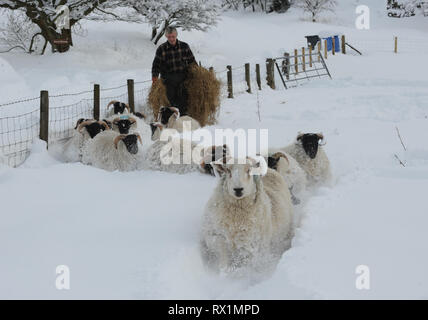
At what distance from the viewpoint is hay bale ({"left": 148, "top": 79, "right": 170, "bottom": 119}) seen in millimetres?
9844

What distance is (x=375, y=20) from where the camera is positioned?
4012 cm

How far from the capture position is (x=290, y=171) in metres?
6.10

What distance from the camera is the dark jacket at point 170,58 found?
9578mm

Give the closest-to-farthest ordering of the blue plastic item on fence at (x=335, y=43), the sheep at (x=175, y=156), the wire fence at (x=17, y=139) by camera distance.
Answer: the sheep at (x=175, y=156) → the wire fence at (x=17, y=139) → the blue plastic item on fence at (x=335, y=43)

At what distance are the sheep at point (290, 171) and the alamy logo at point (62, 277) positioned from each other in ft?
8.93

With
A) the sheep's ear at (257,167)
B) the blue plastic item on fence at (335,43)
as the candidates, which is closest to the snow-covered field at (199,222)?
the sheep's ear at (257,167)

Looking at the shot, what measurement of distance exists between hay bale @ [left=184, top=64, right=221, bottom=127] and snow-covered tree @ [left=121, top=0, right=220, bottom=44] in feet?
30.2

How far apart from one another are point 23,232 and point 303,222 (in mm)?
2604

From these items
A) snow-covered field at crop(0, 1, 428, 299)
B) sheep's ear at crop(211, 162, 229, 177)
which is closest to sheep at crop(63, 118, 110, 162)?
snow-covered field at crop(0, 1, 428, 299)

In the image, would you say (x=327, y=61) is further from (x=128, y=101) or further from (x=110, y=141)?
(x=110, y=141)

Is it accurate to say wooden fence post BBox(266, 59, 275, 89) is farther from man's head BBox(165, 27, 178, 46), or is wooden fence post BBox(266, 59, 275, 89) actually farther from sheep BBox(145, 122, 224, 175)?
sheep BBox(145, 122, 224, 175)

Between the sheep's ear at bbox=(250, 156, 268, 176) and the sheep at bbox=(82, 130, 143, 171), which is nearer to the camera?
the sheep's ear at bbox=(250, 156, 268, 176)

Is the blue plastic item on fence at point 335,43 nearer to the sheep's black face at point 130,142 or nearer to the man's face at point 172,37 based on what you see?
the man's face at point 172,37

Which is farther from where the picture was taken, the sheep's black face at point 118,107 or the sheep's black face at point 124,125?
the sheep's black face at point 118,107
